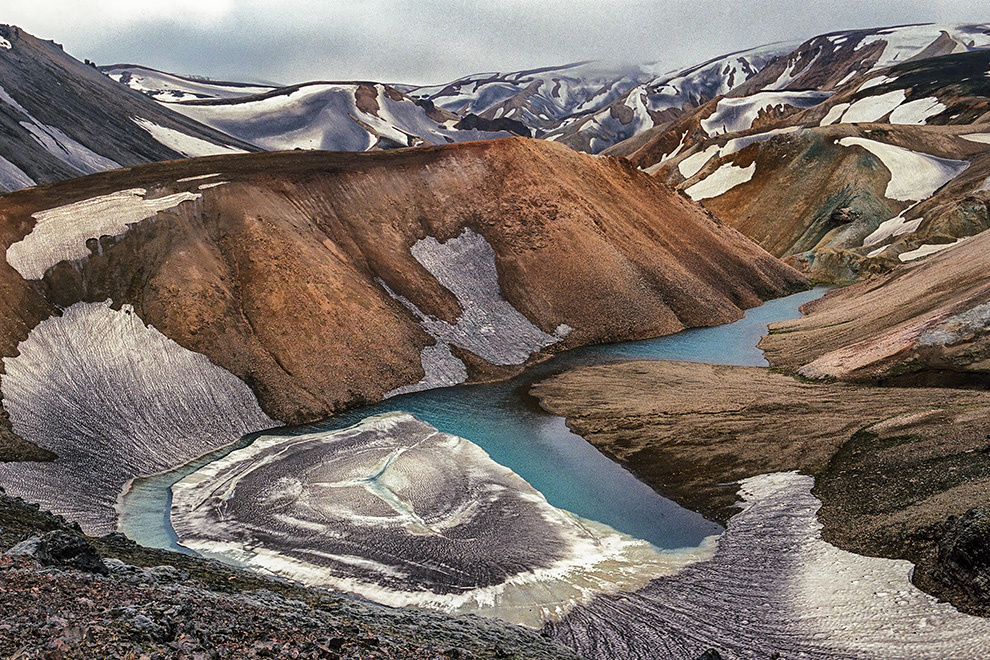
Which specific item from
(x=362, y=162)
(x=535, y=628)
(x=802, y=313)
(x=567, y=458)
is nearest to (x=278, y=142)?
(x=362, y=162)

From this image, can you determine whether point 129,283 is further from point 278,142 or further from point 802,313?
point 278,142

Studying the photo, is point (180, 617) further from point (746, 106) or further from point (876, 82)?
point (746, 106)

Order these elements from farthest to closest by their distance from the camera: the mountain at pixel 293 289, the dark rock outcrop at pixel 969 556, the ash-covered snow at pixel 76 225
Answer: the ash-covered snow at pixel 76 225 < the mountain at pixel 293 289 < the dark rock outcrop at pixel 969 556

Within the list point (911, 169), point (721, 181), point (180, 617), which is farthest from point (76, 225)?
point (911, 169)

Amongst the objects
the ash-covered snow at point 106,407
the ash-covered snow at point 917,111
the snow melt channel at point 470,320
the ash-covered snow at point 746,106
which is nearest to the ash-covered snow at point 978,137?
the ash-covered snow at point 917,111

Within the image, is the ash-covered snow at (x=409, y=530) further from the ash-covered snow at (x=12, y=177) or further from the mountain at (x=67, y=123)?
the mountain at (x=67, y=123)
